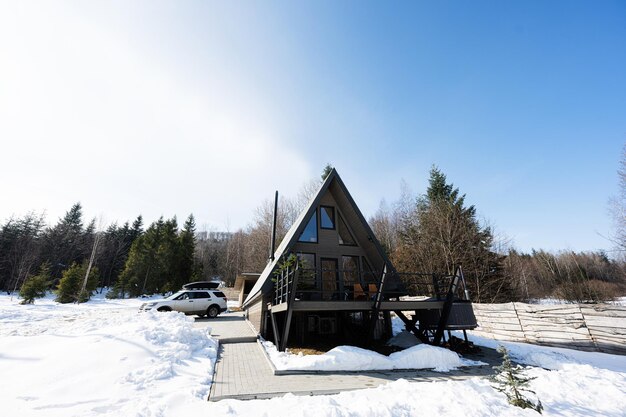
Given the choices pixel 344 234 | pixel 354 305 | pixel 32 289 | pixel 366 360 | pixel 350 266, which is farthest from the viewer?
pixel 32 289

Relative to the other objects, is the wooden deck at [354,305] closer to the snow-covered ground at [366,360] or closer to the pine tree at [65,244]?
the snow-covered ground at [366,360]

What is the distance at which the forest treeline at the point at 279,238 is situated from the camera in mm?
20625

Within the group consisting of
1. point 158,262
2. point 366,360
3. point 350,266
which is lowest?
point 366,360

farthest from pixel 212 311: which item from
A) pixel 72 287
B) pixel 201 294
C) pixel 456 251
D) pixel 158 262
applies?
pixel 158 262

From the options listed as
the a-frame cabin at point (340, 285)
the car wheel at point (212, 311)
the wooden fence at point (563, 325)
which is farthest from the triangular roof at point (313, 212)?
the car wheel at point (212, 311)

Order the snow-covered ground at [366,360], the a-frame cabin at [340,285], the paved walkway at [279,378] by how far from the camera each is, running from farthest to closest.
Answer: the a-frame cabin at [340,285]
the snow-covered ground at [366,360]
the paved walkway at [279,378]

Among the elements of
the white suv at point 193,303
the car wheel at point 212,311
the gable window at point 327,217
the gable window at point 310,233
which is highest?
the gable window at point 327,217

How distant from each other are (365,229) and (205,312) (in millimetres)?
13033

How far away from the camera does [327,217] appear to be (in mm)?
13438

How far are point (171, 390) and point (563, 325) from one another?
47.3 feet

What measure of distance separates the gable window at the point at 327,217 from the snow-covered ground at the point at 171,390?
7450 millimetres

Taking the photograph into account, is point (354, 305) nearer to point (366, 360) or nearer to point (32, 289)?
point (366, 360)

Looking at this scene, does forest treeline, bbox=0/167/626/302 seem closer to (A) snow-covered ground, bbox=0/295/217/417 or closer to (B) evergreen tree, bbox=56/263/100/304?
(B) evergreen tree, bbox=56/263/100/304

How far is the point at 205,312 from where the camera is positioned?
18.2m
